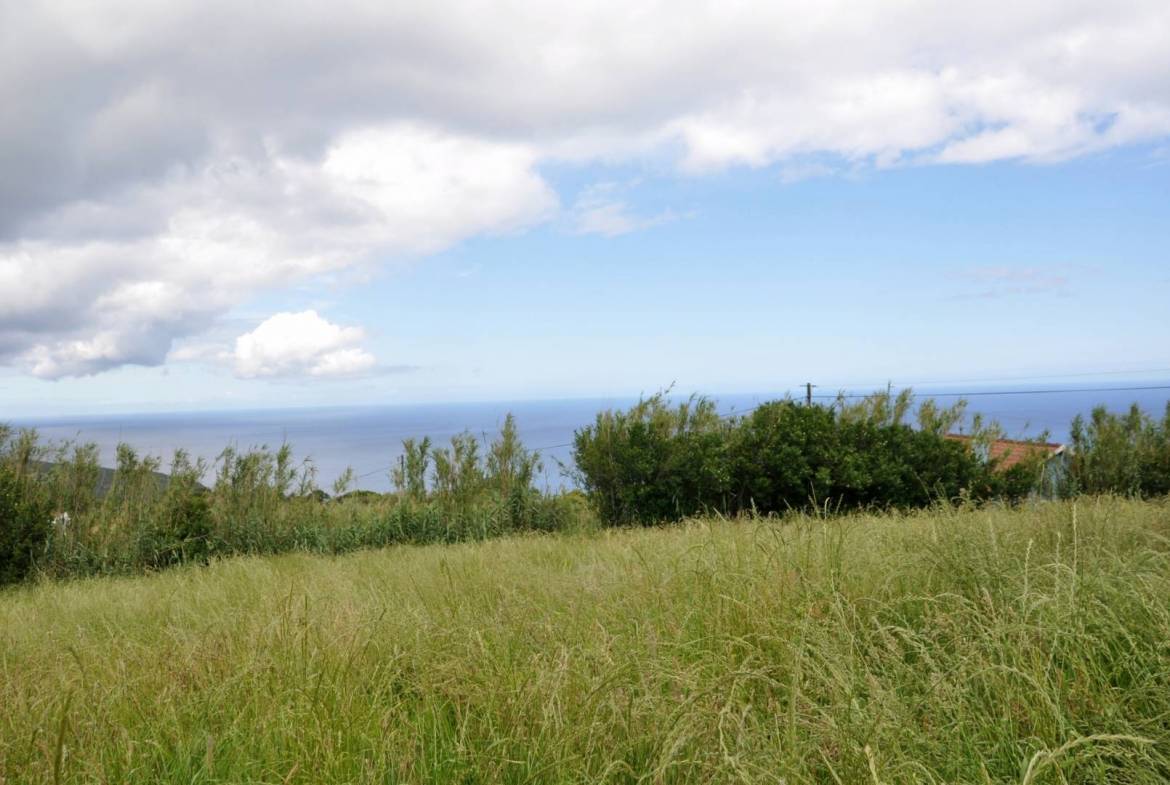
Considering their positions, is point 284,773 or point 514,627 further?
point 514,627

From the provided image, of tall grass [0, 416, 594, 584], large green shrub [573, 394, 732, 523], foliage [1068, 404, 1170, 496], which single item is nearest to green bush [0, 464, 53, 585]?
tall grass [0, 416, 594, 584]

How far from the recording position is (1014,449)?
11.7 m

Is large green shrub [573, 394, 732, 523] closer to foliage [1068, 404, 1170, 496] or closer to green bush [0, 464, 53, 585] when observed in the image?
foliage [1068, 404, 1170, 496]

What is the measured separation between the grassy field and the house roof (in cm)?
687

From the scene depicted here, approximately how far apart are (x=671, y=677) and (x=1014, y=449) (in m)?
11.3

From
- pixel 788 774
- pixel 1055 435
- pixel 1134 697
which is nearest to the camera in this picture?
pixel 788 774

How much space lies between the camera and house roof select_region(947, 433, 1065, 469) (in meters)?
10.9

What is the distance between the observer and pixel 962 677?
2.44 m

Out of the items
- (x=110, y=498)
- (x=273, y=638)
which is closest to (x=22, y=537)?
(x=110, y=498)

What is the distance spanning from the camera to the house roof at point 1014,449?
10867 mm

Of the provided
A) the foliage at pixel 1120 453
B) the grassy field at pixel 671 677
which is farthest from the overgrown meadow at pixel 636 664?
the foliage at pixel 1120 453

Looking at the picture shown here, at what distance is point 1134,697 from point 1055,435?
11.2m

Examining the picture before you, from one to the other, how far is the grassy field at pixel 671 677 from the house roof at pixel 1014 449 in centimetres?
687

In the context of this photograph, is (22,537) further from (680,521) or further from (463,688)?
(463,688)
